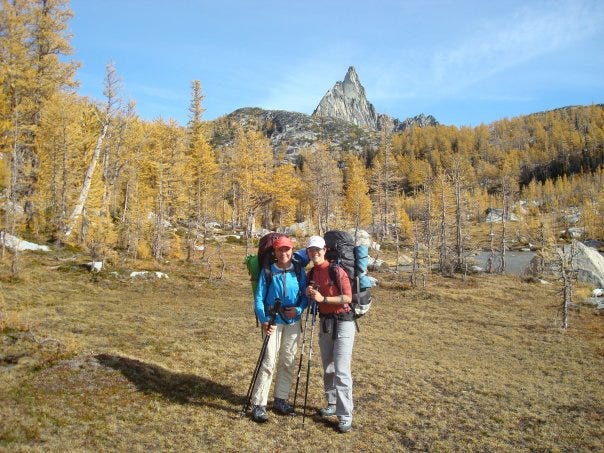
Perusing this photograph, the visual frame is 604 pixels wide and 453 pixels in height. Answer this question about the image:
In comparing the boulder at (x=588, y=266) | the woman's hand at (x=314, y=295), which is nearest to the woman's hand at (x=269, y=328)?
the woman's hand at (x=314, y=295)

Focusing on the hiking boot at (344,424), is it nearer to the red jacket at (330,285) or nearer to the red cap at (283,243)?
the red jacket at (330,285)

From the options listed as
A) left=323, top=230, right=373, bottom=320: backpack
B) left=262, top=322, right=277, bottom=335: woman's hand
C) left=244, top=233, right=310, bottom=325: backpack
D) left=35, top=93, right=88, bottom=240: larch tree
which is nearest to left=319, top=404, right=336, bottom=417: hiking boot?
left=323, top=230, right=373, bottom=320: backpack

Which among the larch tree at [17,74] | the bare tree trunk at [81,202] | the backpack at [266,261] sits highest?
the larch tree at [17,74]

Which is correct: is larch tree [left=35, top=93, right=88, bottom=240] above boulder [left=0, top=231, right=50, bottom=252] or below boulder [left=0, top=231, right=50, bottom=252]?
above

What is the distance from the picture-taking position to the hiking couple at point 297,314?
5809 mm

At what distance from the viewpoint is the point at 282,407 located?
6312 mm

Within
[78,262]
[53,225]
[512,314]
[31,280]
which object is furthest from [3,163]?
[512,314]

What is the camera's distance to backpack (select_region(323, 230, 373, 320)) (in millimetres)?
6051

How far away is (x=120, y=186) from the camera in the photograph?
Answer: 44.3 meters

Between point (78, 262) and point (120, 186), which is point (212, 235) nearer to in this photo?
point (120, 186)

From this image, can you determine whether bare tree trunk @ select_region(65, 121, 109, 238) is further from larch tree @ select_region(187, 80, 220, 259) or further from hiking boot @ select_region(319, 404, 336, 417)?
hiking boot @ select_region(319, 404, 336, 417)

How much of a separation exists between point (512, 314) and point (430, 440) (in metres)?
21.5

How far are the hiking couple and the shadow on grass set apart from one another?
0.97 m

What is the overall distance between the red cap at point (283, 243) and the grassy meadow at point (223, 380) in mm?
2634
